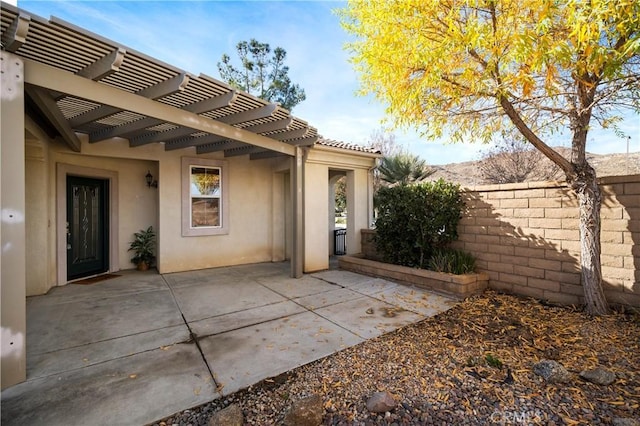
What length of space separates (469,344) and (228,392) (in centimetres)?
265

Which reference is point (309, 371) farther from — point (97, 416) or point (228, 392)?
point (97, 416)

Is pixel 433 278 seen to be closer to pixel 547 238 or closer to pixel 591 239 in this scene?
pixel 547 238

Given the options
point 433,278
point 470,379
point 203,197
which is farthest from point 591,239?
point 203,197

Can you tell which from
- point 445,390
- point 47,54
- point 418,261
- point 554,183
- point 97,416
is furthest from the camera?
point 418,261

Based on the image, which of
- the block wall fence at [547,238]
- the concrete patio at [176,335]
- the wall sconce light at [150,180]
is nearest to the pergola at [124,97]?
the wall sconce light at [150,180]

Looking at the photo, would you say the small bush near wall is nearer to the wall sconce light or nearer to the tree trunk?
the tree trunk

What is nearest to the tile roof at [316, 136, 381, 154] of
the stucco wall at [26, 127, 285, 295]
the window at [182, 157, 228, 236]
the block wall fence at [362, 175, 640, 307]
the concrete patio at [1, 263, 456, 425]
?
the stucco wall at [26, 127, 285, 295]

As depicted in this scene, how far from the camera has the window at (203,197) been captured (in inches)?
280

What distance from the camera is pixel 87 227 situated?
6660mm

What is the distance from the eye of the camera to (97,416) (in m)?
2.19

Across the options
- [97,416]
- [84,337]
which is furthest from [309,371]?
[84,337]

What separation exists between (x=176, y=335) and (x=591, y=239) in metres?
5.73

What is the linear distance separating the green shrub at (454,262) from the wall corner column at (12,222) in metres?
5.80

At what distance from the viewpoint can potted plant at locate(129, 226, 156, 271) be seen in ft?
23.8
